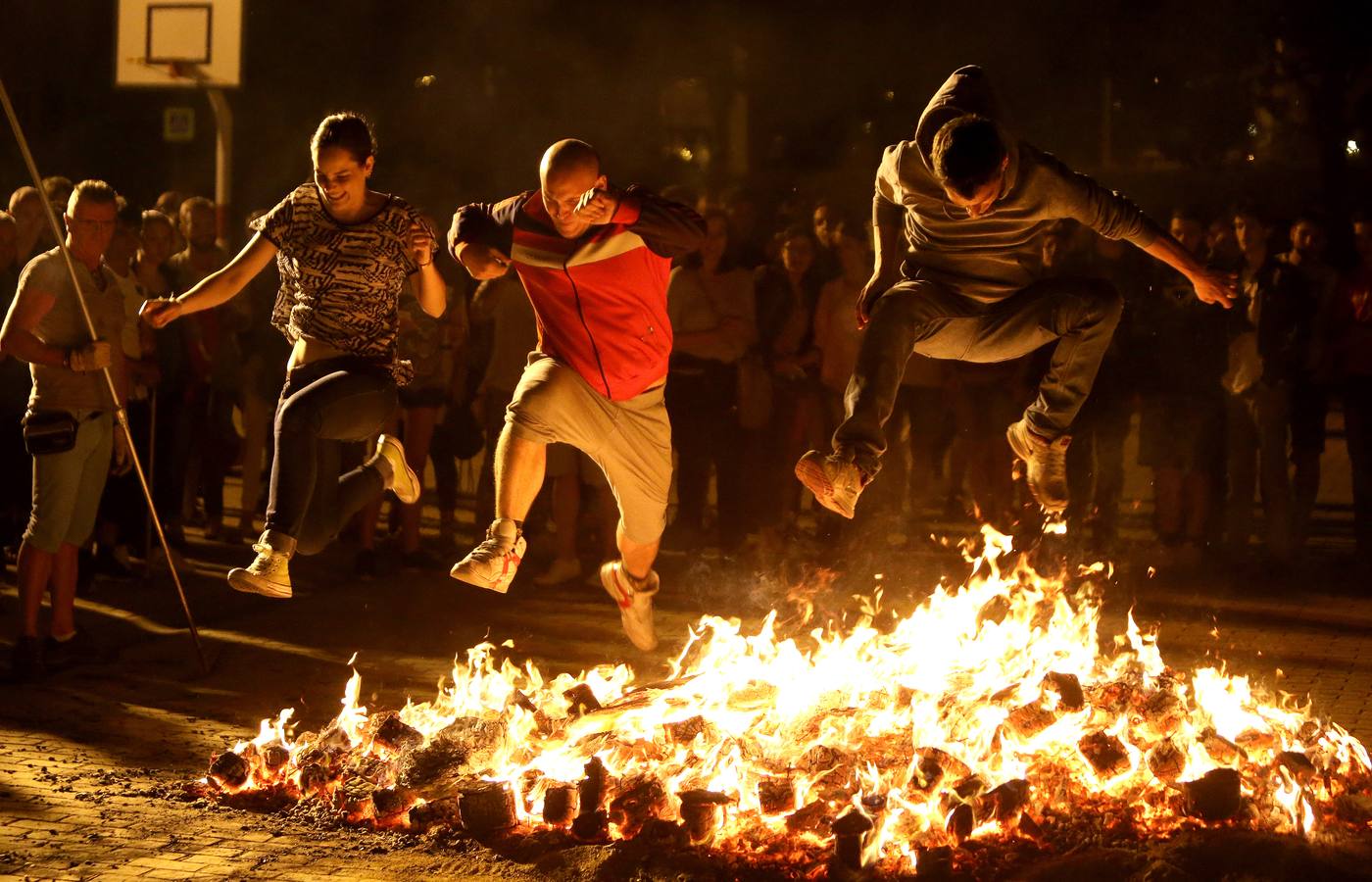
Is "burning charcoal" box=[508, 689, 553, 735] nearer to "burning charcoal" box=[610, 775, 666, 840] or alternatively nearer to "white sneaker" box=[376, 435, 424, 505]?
"burning charcoal" box=[610, 775, 666, 840]

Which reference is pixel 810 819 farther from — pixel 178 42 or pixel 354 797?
pixel 178 42

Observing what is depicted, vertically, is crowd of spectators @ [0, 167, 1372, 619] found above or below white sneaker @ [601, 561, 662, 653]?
above

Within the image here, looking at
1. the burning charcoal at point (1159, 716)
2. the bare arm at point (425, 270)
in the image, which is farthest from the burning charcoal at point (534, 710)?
the burning charcoal at point (1159, 716)

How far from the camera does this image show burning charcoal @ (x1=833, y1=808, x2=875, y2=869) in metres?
5.46

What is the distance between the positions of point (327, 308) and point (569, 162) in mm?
1188

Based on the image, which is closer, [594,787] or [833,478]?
[594,787]

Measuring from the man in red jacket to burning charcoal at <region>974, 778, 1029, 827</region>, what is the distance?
7.49 feet

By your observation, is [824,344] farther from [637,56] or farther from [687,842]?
[637,56]

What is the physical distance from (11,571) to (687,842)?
6.72 meters

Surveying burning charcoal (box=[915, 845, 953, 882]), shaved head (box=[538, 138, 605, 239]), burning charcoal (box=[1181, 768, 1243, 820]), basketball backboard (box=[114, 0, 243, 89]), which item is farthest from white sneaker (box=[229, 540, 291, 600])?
basketball backboard (box=[114, 0, 243, 89])

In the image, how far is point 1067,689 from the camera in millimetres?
6117

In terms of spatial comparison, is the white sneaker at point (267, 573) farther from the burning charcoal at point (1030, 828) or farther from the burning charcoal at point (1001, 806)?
the burning charcoal at point (1030, 828)

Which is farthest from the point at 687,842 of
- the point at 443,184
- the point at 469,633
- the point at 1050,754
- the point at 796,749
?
the point at 443,184

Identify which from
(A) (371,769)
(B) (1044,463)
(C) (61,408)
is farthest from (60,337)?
(B) (1044,463)
